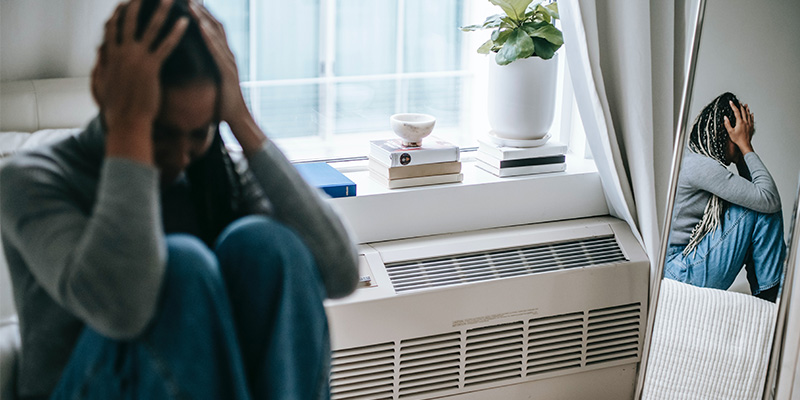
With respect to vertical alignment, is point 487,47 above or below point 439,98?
above

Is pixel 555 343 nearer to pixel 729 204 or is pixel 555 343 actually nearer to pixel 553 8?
pixel 729 204

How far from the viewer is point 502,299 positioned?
2.07 m

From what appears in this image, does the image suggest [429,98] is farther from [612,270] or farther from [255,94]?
[612,270]

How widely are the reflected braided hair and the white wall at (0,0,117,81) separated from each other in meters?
1.48

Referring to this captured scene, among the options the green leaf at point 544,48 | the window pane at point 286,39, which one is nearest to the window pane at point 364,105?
the window pane at point 286,39

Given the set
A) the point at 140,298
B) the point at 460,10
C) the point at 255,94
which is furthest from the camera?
the point at 460,10

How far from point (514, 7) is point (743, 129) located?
645 millimetres

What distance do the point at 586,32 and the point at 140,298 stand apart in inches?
59.6

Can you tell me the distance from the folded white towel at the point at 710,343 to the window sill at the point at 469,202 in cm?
38

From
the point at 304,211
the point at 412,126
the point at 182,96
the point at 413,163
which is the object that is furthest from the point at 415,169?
the point at 182,96

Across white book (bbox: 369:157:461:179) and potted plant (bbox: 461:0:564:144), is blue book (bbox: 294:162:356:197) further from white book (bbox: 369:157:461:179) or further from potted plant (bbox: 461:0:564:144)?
potted plant (bbox: 461:0:564:144)

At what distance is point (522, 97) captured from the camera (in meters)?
2.17

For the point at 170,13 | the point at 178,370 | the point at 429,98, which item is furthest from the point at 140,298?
the point at 429,98

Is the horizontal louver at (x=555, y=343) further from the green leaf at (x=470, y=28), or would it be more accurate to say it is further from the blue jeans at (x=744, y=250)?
the green leaf at (x=470, y=28)
